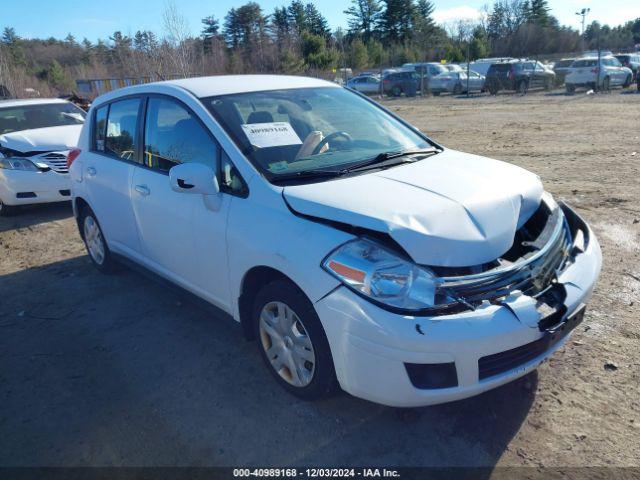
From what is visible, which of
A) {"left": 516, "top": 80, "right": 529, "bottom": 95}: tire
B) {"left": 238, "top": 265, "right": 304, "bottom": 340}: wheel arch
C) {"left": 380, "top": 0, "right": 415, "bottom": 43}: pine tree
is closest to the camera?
{"left": 238, "top": 265, "right": 304, "bottom": 340}: wheel arch

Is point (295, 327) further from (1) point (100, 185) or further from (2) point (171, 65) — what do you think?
(2) point (171, 65)

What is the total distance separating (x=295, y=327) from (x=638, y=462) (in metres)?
1.80

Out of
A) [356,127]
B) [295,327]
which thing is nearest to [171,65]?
[356,127]

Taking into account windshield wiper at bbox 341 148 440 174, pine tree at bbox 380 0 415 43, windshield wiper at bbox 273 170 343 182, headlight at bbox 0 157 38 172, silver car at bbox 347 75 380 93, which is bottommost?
headlight at bbox 0 157 38 172

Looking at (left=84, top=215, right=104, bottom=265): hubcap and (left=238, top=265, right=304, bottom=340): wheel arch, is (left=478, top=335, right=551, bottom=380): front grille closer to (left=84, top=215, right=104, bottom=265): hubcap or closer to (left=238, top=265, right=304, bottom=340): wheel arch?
(left=238, top=265, right=304, bottom=340): wheel arch

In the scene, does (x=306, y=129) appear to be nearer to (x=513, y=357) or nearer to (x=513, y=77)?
(x=513, y=357)

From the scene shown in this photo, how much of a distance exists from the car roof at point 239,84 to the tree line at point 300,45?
17711 mm

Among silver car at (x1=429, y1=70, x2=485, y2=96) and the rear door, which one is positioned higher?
silver car at (x1=429, y1=70, x2=485, y2=96)

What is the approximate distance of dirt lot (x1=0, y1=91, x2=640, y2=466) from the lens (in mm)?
2674

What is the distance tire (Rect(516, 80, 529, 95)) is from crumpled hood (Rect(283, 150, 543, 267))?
26014mm

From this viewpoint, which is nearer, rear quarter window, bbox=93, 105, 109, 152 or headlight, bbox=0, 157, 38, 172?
rear quarter window, bbox=93, 105, 109, 152

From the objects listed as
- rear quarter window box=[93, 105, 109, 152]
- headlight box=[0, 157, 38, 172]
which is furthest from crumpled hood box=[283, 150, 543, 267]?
headlight box=[0, 157, 38, 172]

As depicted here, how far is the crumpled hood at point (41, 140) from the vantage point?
7.65 m

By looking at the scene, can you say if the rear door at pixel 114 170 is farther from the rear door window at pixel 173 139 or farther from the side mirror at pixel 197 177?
the side mirror at pixel 197 177
